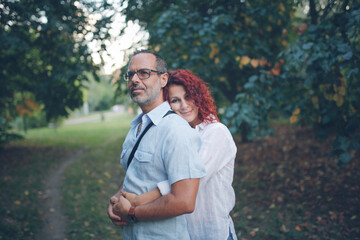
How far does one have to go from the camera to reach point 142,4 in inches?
207

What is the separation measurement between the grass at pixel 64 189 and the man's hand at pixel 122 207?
3.72m

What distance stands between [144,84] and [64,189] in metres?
6.55

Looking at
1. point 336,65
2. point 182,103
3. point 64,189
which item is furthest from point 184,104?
point 64,189

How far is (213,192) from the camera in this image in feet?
6.42

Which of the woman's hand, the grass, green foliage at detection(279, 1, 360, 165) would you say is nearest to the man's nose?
the woman's hand

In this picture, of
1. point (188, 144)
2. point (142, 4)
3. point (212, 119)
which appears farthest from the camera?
point (142, 4)

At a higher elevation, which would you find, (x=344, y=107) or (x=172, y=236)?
(x=344, y=107)

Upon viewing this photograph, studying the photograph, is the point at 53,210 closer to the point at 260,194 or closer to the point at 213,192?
the point at 260,194

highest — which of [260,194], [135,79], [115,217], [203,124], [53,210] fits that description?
[135,79]

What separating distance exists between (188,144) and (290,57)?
2.75 metres

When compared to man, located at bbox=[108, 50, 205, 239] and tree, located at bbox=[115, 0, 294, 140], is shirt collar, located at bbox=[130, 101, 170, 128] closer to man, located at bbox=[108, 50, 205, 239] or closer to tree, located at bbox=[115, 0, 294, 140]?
man, located at bbox=[108, 50, 205, 239]

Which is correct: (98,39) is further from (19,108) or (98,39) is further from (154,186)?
(19,108)

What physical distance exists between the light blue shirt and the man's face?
123 millimetres

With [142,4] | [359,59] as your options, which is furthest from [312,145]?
[142,4]
